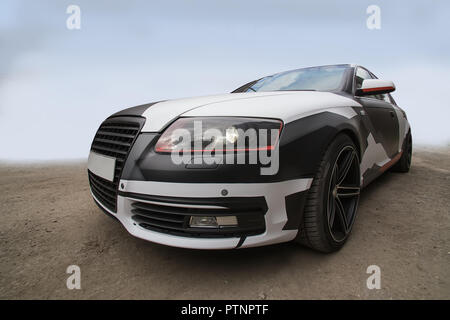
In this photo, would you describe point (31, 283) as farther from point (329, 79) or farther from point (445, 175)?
point (445, 175)

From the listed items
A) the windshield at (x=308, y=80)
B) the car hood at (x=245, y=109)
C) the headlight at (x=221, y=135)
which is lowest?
the headlight at (x=221, y=135)

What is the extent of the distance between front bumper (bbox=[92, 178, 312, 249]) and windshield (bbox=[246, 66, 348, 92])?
1161 mm

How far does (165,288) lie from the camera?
1197 mm

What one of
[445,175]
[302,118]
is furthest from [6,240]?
[445,175]

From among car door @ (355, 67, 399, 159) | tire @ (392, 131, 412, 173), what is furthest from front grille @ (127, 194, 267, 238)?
tire @ (392, 131, 412, 173)

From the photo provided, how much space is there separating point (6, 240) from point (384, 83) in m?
3.18

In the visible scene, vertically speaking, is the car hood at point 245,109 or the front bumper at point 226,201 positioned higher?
the car hood at point 245,109

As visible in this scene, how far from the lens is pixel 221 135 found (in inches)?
45.6

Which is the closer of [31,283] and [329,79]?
[31,283]

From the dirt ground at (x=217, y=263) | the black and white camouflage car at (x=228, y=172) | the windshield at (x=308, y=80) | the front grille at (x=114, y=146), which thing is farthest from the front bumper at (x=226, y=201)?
the windshield at (x=308, y=80)

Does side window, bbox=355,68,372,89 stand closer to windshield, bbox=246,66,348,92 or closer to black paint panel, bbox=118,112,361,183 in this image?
windshield, bbox=246,66,348,92

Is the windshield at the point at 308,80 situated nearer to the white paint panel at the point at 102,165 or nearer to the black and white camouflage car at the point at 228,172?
the black and white camouflage car at the point at 228,172

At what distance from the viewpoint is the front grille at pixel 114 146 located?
133cm

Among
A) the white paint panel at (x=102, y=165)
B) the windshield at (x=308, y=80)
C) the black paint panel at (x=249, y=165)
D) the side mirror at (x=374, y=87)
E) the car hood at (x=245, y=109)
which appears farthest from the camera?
the windshield at (x=308, y=80)
